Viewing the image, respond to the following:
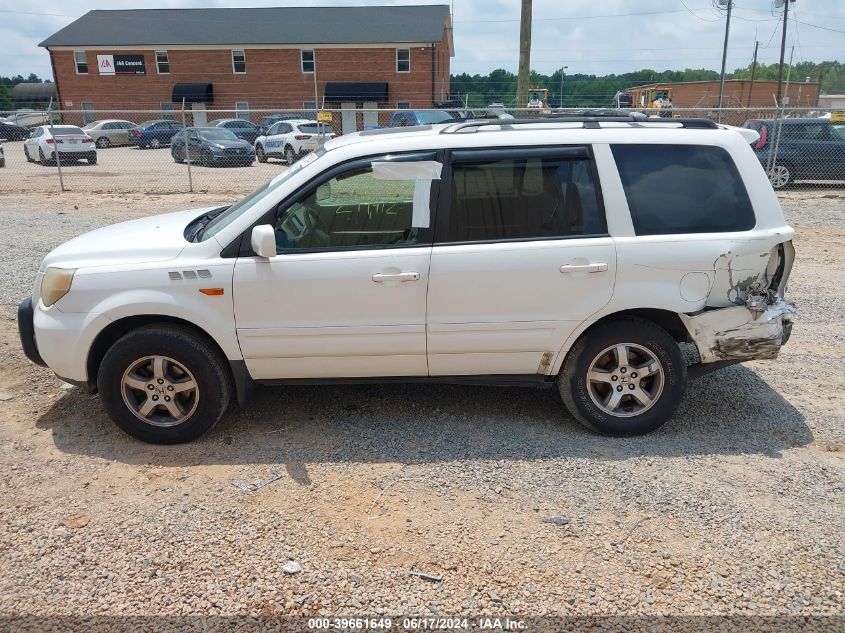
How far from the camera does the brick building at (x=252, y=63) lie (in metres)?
45.7

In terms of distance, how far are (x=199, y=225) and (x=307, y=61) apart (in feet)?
151

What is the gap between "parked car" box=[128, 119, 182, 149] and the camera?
3381 cm

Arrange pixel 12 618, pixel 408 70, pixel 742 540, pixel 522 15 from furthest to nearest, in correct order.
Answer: pixel 408 70 < pixel 522 15 < pixel 742 540 < pixel 12 618

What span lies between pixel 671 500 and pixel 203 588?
7.74 feet

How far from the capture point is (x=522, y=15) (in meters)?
14.2

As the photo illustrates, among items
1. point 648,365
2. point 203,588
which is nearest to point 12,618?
point 203,588

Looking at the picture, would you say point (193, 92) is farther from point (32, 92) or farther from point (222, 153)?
point (32, 92)

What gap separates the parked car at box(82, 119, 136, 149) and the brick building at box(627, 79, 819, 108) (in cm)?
3146

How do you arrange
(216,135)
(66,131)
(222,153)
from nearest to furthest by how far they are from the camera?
1. (222,153)
2. (66,131)
3. (216,135)

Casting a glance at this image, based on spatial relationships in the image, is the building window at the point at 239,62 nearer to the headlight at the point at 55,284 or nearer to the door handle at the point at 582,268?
the headlight at the point at 55,284

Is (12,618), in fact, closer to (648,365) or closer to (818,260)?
(648,365)

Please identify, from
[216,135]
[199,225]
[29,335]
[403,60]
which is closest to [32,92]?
[403,60]

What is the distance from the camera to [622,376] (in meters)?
4.10

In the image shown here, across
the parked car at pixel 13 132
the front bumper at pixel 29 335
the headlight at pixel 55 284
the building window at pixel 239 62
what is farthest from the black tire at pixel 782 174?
the building window at pixel 239 62
